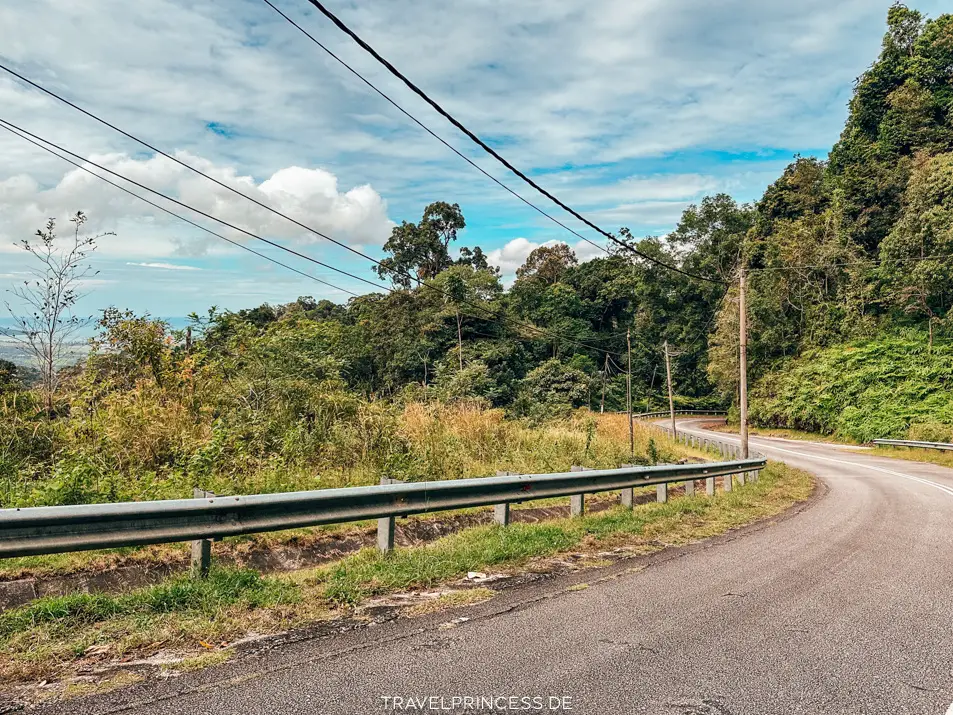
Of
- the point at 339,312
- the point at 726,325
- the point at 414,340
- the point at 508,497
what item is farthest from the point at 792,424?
the point at 339,312

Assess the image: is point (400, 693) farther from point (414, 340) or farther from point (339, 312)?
point (339, 312)

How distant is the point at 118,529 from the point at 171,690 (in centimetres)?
161

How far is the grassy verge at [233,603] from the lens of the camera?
357cm

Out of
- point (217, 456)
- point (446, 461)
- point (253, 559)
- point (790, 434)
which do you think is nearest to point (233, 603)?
point (253, 559)

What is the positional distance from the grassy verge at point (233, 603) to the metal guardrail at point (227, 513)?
41 centimetres

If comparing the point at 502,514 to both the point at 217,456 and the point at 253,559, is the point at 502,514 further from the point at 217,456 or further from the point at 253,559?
the point at 217,456

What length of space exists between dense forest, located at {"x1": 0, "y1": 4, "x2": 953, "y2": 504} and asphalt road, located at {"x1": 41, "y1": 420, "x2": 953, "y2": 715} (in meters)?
4.84

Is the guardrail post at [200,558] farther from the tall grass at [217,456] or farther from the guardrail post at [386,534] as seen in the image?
the tall grass at [217,456]

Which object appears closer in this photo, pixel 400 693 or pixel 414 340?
pixel 400 693

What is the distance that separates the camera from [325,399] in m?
11.6

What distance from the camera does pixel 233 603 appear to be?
434cm

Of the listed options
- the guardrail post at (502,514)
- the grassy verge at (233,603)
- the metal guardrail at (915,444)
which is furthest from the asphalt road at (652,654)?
the metal guardrail at (915,444)

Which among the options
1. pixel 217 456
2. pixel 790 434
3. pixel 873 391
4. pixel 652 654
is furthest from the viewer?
pixel 790 434

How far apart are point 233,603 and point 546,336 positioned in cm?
6657
